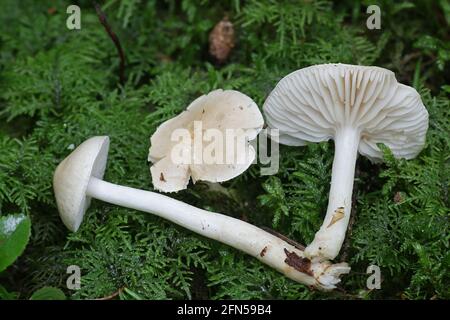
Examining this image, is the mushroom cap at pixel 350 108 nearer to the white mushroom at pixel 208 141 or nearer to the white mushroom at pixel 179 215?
the white mushroom at pixel 208 141

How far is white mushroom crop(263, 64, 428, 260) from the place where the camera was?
1.95 m

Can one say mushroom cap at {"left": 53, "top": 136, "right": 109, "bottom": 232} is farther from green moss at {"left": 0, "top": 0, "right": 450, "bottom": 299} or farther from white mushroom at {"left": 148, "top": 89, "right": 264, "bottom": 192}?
white mushroom at {"left": 148, "top": 89, "right": 264, "bottom": 192}

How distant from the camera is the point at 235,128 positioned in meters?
2.11

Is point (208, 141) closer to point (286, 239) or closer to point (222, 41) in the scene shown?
point (286, 239)

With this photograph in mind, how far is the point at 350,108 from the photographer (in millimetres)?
2064

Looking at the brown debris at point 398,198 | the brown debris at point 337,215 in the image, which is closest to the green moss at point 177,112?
the brown debris at point 398,198

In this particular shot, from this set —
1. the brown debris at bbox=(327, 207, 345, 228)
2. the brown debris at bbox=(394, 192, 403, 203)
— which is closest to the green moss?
the brown debris at bbox=(394, 192, 403, 203)

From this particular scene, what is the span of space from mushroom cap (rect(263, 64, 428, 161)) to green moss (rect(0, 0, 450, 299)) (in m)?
0.09

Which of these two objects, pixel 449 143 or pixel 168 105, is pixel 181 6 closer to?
pixel 168 105

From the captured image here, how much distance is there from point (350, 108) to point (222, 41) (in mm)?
977

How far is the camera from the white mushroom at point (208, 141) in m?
2.09

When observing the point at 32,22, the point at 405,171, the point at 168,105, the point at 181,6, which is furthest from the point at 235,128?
the point at 32,22

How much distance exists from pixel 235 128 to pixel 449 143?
0.89m

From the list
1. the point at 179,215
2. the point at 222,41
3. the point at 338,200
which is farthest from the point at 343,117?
the point at 222,41
